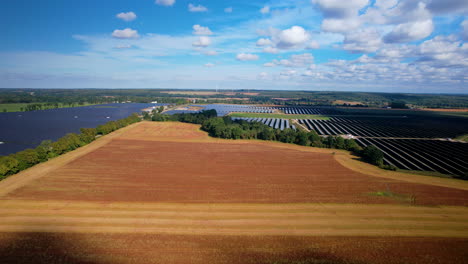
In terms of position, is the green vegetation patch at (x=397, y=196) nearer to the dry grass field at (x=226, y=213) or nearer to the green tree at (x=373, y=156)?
the dry grass field at (x=226, y=213)

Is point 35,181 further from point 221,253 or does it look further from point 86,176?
point 221,253

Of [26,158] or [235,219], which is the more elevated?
[26,158]

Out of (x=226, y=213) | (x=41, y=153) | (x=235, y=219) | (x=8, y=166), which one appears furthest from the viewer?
(x=41, y=153)

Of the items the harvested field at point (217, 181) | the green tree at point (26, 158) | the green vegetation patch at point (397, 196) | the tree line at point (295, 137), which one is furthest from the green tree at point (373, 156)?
the green tree at point (26, 158)

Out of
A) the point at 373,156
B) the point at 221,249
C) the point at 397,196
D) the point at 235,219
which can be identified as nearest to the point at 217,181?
the point at 235,219

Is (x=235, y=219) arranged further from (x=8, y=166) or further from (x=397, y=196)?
(x=8, y=166)

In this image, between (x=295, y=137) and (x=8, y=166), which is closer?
(x=8, y=166)

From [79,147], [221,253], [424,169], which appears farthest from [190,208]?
[424,169]

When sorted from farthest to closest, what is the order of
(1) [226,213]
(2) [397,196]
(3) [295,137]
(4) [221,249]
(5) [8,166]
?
(3) [295,137] < (5) [8,166] < (2) [397,196] < (1) [226,213] < (4) [221,249]

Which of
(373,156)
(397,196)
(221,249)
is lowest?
(221,249)
